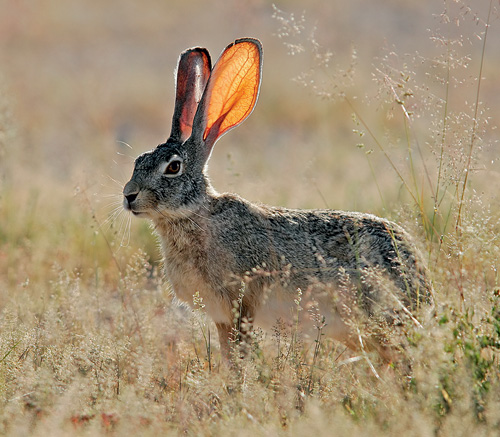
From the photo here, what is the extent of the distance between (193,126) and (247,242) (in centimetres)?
80

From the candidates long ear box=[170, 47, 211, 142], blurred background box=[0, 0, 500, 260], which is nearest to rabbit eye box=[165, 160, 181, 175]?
long ear box=[170, 47, 211, 142]

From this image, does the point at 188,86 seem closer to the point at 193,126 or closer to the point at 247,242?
the point at 193,126

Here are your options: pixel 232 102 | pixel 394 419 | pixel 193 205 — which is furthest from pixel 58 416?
pixel 232 102

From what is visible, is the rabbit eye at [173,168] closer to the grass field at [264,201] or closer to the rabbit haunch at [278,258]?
the rabbit haunch at [278,258]

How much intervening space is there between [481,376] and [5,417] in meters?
1.95

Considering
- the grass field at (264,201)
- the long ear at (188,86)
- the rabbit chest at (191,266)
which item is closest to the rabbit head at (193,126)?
the long ear at (188,86)

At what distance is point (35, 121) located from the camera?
423 inches

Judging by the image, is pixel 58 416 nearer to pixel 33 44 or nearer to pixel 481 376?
pixel 481 376

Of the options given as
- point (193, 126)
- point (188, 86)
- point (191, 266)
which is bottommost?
point (191, 266)

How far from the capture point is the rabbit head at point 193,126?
418 cm

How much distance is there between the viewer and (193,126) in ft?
14.6

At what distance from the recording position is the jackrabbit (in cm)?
394

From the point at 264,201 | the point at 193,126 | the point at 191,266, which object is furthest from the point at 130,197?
the point at 264,201

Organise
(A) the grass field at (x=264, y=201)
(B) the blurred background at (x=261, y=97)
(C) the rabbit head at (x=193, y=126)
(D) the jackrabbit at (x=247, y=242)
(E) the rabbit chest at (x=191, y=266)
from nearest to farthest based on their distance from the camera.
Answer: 1. (A) the grass field at (x=264, y=201)
2. (D) the jackrabbit at (x=247, y=242)
3. (E) the rabbit chest at (x=191, y=266)
4. (C) the rabbit head at (x=193, y=126)
5. (B) the blurred background at (x=261, y=97)
